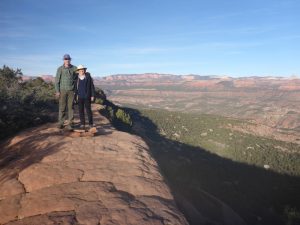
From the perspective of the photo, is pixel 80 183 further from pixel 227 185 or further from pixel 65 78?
pixel 227 185

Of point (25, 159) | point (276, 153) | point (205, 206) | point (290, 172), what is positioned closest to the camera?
point (25, 159)

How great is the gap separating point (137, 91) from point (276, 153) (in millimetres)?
135318

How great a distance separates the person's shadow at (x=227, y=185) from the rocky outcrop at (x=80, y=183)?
9280 mm

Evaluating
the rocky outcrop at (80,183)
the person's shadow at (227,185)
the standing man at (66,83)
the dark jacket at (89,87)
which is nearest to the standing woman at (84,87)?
the dark jacket at (89,87)

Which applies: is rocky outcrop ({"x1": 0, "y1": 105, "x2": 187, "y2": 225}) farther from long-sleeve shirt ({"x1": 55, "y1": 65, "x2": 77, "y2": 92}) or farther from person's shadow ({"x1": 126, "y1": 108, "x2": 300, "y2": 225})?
person's shadow ({"x1": 126, "y1": 108, "x2": 300, "y2": 225})

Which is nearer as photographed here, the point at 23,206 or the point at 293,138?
the point at 23,206

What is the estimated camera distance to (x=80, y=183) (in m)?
5.66

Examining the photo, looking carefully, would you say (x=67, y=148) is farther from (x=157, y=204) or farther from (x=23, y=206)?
(x=157, y=204)

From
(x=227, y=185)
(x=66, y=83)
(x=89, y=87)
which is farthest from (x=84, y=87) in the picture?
(x=227, y=185)

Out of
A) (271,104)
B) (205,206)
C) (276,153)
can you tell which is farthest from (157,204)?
(271,104)

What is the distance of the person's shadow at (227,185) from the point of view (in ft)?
59.3

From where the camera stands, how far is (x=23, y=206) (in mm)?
4824

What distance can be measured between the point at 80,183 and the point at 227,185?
1991 cm

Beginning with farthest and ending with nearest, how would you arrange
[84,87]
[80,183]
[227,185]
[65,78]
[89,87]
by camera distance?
[227,185]
[89,87]
[84,87]
[65,78]
[80,183]
